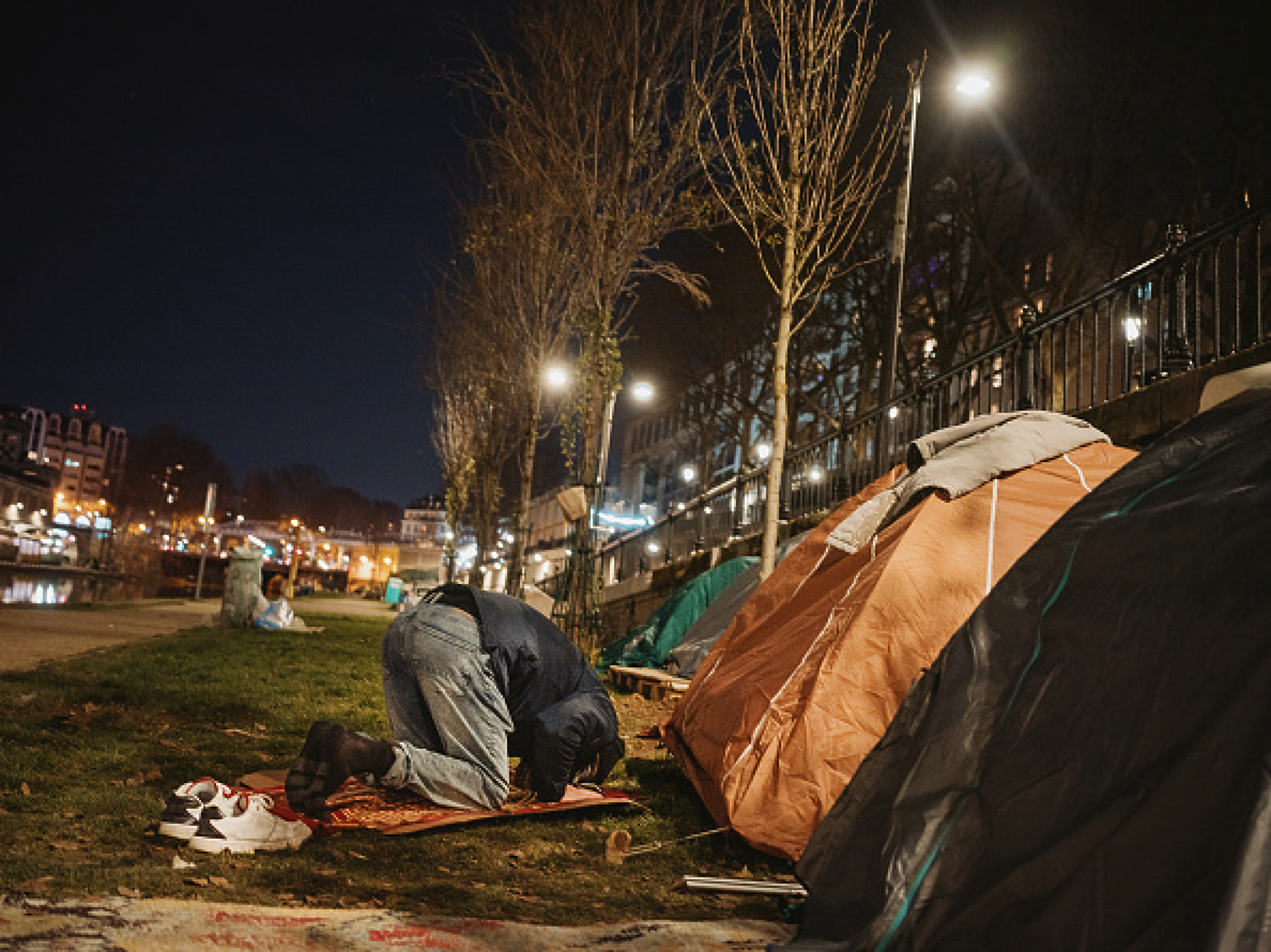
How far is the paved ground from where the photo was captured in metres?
9.15

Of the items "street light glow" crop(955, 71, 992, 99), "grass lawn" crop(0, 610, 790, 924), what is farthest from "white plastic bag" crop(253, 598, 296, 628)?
"street light glow" crop(955, 71, 992, 99)

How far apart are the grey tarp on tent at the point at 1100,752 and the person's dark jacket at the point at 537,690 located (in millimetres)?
1530

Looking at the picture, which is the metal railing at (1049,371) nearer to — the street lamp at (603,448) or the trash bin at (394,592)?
the street lamp at (603,448)

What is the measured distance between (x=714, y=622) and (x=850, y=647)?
6.06 metres

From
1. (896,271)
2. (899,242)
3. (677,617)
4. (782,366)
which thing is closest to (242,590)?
(677,617)

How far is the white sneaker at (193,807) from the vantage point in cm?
354

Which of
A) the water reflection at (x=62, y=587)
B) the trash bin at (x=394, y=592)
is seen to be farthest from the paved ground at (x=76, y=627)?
the trash bin at (x=394, y=592)

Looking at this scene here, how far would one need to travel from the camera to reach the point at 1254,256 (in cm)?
657

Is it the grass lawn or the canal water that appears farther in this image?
the canal water

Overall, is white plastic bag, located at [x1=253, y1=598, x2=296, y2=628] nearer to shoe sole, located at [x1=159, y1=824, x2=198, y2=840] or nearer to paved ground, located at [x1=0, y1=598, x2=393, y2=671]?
paved ground, located at [x1=0, y1=598, x2=393, y2=671]

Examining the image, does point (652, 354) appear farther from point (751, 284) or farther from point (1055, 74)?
point (1055, 74)

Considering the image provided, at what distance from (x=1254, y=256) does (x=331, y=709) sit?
748cm

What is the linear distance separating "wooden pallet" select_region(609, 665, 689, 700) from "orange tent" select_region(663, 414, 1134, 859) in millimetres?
3086

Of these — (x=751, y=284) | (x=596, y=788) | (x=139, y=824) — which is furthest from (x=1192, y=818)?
(x=751, y=284)
